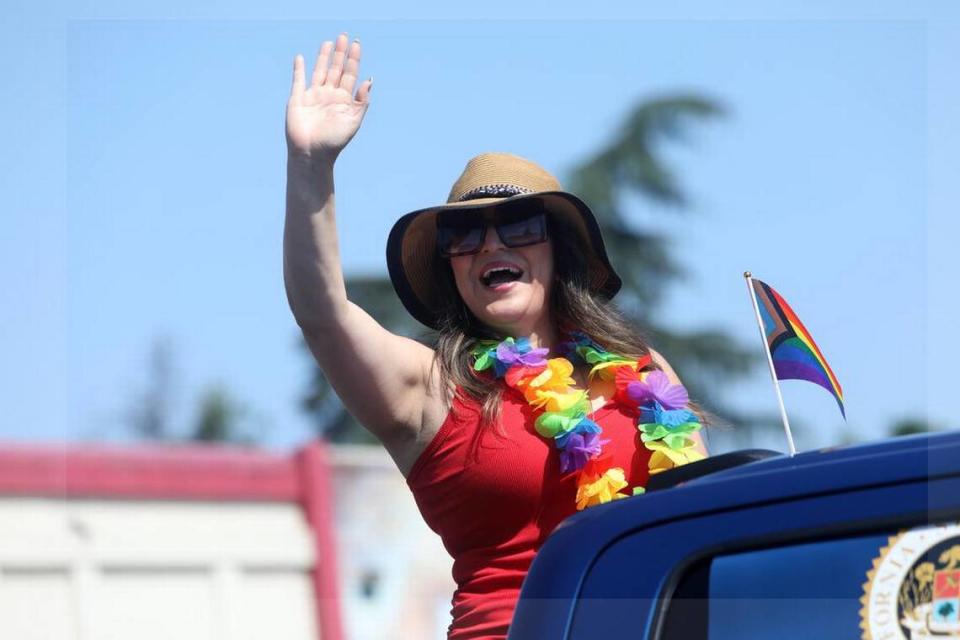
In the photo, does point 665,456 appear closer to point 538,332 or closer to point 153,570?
point 538,332

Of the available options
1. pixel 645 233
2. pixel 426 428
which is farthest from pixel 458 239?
pixel 645 233

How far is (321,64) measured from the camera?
2.77m

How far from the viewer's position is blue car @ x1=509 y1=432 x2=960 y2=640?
67.5 inches

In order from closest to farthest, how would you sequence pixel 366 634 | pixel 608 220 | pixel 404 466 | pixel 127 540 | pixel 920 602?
1. pixel 920 602
2. pixel 404 466
3. pixel 127 540
4. pixel 366 634
5. pixel 608 220

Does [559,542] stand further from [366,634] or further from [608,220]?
[608,220]

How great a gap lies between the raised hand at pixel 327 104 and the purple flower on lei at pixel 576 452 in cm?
70

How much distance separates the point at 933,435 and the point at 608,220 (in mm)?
16821

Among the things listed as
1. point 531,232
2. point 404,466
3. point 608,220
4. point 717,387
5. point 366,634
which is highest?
point 608,220

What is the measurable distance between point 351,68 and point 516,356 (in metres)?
0.68

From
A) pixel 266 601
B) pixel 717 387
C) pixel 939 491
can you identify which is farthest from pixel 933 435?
pixel 717 387

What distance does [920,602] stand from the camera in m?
1.72

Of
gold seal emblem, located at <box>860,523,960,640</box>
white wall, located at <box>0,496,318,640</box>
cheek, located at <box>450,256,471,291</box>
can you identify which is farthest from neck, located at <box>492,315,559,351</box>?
white wall, located at <box>0,496,318,640</box>

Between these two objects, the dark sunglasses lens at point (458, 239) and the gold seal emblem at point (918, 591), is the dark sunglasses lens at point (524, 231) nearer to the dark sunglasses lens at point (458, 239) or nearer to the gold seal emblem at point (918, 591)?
the dark sunglasses lens at point (458, 239)

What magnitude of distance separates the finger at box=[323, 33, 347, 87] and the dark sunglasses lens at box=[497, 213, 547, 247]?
0.53 metres
